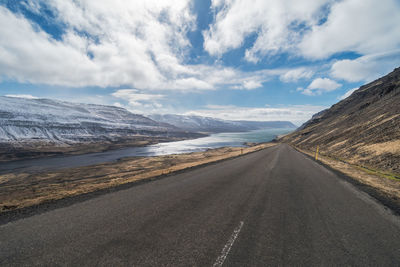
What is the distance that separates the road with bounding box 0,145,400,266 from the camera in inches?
137

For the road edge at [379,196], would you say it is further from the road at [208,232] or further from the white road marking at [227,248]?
the white road marking at [227,248]

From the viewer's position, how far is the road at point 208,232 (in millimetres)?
3484

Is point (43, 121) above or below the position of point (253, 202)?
above

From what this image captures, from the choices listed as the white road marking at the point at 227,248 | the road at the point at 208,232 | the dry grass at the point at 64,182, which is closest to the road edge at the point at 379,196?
the road at the point at 208,232

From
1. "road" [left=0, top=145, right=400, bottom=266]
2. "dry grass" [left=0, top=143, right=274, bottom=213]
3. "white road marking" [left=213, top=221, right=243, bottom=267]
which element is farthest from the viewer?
"dry grass" [left=0, top=143, right=274, bottom=213]

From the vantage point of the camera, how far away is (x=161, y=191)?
8203mm

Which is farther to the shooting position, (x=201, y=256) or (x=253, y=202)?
(x=253, y=202)

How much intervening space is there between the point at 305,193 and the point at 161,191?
23.8 ft

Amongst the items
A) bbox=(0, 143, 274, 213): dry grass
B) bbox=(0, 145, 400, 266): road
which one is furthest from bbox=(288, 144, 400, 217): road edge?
bbox=(0, 143, 274, 213): dry grass

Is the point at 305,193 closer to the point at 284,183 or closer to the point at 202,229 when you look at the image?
the point at 284,183

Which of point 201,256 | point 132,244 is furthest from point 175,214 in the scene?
point 201,256

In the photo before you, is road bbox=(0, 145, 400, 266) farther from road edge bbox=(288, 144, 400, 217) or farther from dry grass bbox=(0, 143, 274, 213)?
dry grass bbox=(0, 143, 274, 213)

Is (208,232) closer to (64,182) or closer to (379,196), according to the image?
(379,196)

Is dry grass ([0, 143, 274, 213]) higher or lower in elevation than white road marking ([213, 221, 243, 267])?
lower
